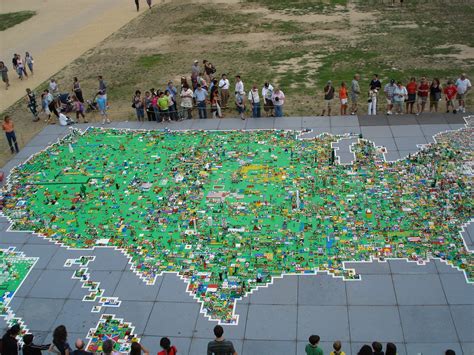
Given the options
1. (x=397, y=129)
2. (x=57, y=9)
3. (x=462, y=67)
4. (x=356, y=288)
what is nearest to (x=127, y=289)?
(x=356, y=288)

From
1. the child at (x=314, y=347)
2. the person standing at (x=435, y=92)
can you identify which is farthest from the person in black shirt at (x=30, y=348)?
the person standing at (x=435, y=92)

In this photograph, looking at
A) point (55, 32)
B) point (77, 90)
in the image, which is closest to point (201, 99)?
point (77, 90)

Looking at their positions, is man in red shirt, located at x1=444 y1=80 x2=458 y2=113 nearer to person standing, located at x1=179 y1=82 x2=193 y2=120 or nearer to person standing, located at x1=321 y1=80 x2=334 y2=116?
person standing, located at x1=321 y1=80 x2=334 y2=116

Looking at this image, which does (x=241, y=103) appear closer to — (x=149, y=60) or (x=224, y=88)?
(x=224, y=88)

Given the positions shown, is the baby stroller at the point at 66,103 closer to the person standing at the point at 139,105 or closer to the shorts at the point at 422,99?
the person standing at the point at 139,105

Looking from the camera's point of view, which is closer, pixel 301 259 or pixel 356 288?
pixel 356 288

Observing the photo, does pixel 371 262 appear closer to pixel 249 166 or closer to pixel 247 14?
pixel 249 166
